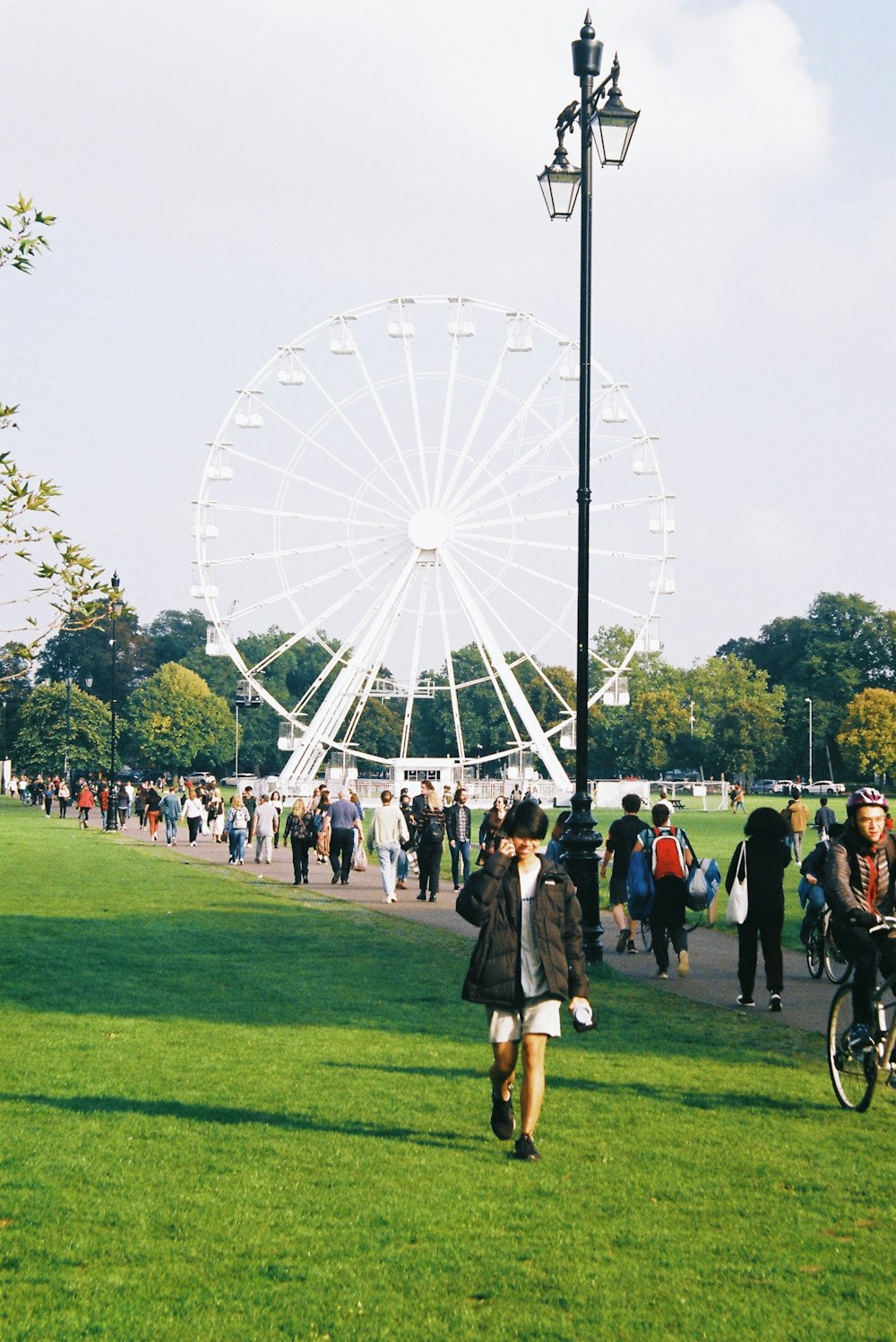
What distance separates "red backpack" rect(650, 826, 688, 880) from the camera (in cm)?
1612

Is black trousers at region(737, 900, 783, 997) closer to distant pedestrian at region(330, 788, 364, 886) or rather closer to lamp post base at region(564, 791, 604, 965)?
lamp post base at region(564, 791, 604, 965)

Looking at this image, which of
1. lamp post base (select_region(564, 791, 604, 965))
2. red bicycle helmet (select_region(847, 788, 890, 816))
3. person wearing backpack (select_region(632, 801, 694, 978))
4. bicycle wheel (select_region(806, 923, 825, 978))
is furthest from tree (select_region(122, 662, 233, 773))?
red bicycle helmet (select_region(847, 788, 890, 816))

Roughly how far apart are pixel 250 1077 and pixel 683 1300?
481 cm

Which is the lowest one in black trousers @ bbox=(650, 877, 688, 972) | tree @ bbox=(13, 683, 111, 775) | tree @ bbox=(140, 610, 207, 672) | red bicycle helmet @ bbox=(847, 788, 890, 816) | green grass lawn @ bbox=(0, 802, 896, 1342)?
green grass lawn @ bbox=(0, 802, 896, 1342)

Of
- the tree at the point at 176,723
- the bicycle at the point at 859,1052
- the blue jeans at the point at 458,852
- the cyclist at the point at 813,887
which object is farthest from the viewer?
the tree at the point at 176,723

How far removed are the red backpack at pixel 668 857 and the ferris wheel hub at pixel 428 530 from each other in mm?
31344

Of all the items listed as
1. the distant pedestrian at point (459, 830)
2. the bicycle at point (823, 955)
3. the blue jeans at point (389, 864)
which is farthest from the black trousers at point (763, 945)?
the distant pedestrian at point (459, 830)

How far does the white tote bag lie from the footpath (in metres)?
0.86

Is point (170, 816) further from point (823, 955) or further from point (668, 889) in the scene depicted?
point (823, 955)

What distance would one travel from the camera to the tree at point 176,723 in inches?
5408

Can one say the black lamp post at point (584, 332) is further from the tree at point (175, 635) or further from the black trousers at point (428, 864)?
the tree at point (175, 635)

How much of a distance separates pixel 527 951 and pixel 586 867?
8498 millimetres

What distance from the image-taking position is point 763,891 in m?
13.8

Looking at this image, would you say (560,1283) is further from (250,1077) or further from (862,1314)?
(250,1077)
